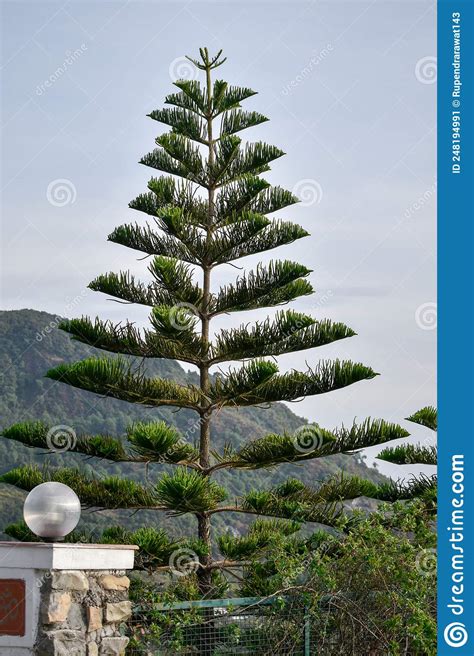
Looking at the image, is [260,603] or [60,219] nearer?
[260,603]

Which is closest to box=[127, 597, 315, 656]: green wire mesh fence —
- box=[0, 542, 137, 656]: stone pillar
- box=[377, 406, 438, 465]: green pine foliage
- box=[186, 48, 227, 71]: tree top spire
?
box=[0, 542, 137, 656]: stone pillar

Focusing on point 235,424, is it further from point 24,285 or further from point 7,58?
point 7,58

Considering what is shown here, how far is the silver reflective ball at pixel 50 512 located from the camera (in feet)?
14.4

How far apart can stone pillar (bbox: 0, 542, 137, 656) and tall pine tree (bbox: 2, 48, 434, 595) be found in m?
2.33

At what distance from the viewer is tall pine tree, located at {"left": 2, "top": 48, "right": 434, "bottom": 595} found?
7.22 metres

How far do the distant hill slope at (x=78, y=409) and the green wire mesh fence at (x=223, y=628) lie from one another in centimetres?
803

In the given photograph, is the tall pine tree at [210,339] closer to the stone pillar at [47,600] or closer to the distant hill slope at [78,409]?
the stone pillar at [47,600]

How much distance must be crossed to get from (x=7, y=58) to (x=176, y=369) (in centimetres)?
791

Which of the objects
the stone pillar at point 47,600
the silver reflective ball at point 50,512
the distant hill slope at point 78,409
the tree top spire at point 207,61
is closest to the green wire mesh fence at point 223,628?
the stone pillar at point 47,600

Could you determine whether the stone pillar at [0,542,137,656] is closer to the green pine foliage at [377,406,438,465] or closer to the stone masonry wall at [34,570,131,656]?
the stone masonry wall at [34,570,131,656]

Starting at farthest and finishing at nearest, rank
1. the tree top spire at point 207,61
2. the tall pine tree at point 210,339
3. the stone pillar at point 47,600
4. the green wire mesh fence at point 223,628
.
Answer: the tree top spire at point 207,61, the tall pine tree at point 210,339, the green wire mesh fence at point 223,628, the stone pillar at point 47,600

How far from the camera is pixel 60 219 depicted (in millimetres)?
10828

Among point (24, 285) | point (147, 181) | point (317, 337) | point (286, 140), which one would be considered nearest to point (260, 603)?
point (317, 337)

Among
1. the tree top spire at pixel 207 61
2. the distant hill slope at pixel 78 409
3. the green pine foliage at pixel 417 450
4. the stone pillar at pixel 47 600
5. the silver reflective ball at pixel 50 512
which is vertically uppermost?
the tree top spire at pixel 207 61
